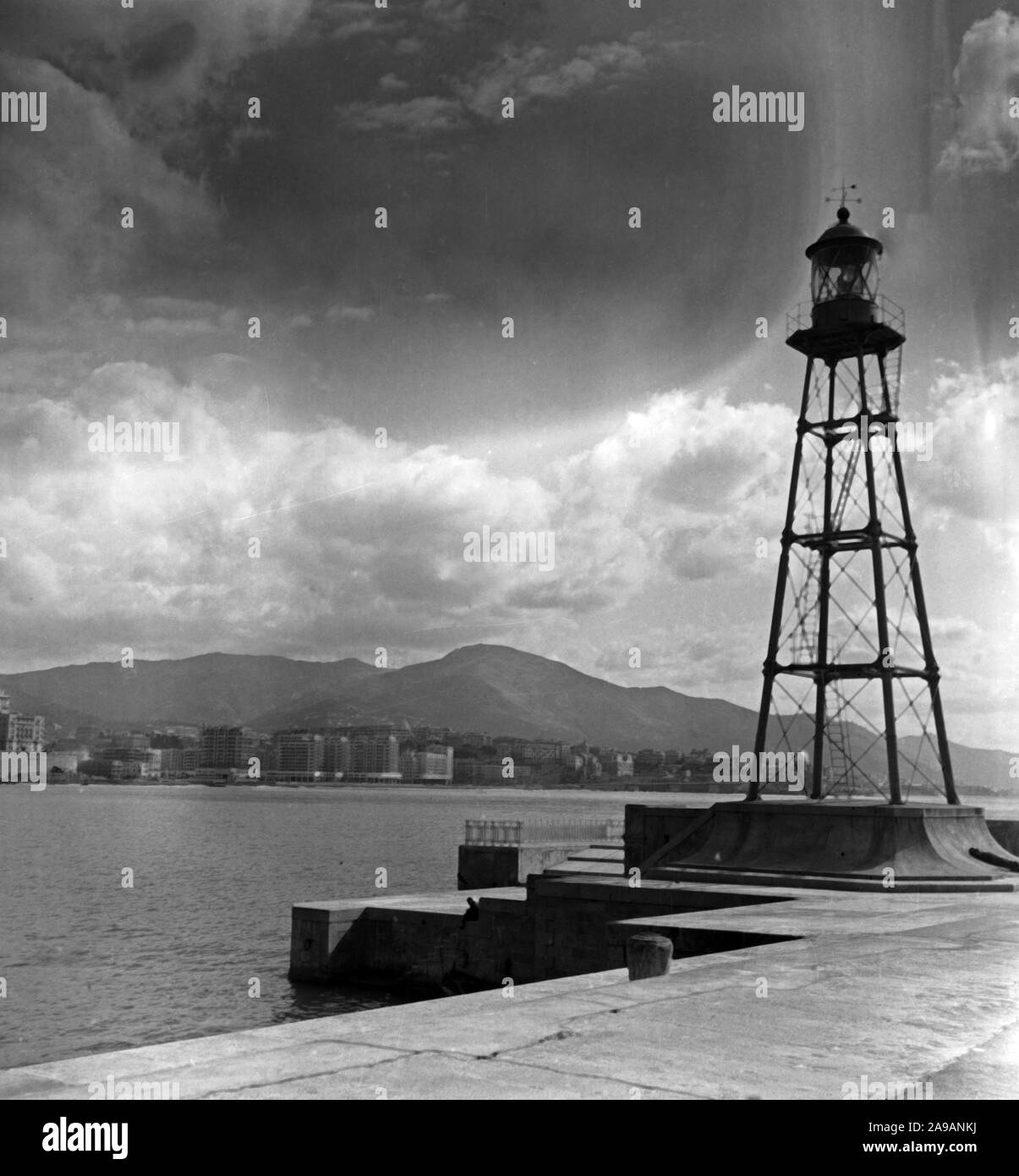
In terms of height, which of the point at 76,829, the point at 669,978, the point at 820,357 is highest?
the point at 820,357

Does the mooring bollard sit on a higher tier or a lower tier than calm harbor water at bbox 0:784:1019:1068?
higher

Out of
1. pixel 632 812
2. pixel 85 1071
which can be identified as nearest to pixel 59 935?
pixel 632 812

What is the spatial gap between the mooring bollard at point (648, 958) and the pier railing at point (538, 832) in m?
34.0

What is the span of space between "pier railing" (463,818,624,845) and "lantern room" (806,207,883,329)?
78.4 feet

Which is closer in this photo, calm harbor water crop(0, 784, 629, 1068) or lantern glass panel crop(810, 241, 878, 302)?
calm harbor water crop(0, 784, 629, 1068)

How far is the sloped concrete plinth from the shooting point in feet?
87.5

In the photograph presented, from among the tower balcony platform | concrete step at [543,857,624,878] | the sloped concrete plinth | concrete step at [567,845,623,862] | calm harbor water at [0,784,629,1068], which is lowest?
calm harbor water at [0,784,629,1068]

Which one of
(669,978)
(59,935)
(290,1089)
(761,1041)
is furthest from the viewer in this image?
(59,935)

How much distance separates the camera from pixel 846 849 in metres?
27.8

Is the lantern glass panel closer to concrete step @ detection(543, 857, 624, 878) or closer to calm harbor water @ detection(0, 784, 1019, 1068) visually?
concrete step @ detection(543, 857, 624, 878)

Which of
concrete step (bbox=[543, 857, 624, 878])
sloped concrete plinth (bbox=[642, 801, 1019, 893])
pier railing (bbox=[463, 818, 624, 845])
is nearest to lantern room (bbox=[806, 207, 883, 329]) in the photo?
sloped concrete plinth (bbox=[642, 801, 1019, 893])

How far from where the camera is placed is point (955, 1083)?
27.8ft

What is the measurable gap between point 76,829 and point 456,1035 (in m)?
122
